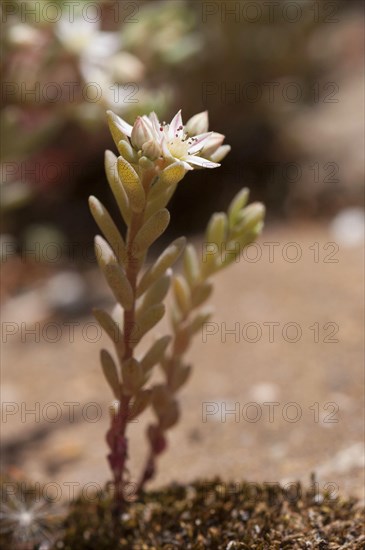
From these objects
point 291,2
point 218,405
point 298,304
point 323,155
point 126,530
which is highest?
point 291,2

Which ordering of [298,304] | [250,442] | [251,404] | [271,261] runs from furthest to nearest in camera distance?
[271,261], [298,304], [251,404], [250,442]

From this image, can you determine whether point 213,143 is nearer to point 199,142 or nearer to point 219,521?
point 199,142

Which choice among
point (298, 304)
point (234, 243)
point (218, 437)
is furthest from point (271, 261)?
point (234, 243)

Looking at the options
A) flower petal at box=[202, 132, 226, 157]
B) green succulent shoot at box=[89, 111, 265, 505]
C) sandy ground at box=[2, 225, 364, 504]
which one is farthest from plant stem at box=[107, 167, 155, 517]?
sandy ground at box=[2, 225, 364, 504]

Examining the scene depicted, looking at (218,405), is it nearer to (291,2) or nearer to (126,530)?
(126,530)

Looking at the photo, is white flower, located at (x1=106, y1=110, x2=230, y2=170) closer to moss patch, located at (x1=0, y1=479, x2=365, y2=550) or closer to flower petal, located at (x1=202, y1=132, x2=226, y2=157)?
flower petal, located at (x1=202, y1=132, x2=226, y2=157)

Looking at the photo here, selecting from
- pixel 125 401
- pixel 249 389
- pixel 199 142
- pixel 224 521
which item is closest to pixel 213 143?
pixel 199 142

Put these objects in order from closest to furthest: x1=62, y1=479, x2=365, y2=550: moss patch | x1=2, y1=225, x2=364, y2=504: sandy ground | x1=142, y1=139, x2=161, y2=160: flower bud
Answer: x1=142, y1=139, x2=161, y2=160: flower bud, x1=62, y1=479, x2=365, y2=550: moss patch, x1=2, y1=225, x2=364, y2=504: sandy ground

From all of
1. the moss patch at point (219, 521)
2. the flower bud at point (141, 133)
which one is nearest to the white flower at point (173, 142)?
the flower bud at point (141, 133)
